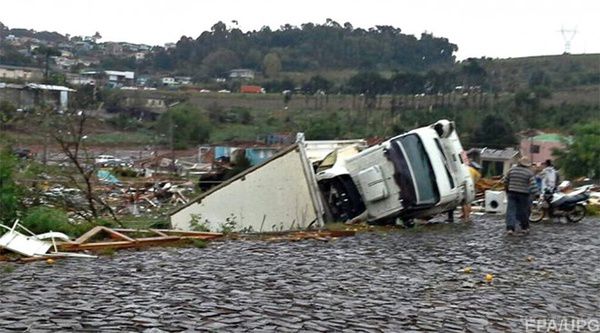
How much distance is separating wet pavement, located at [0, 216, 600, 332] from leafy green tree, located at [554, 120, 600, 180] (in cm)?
3272

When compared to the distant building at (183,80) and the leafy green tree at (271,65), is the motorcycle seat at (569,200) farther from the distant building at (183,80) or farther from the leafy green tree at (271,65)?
the leafy green tree at (271,65)

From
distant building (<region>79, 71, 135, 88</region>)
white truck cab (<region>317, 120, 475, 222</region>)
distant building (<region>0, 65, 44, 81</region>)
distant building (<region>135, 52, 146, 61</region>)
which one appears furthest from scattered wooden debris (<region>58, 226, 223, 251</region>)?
distant building (<region>135, 52, 146, 61</region>)

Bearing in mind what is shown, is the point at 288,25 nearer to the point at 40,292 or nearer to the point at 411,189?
the point at 411,189

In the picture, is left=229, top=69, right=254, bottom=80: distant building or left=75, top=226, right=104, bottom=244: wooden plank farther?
left=229, top=69, right=254, bottom=80: distant building

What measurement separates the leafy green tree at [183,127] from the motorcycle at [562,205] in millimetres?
36352

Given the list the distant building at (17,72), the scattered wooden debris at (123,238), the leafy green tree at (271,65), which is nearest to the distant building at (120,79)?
the distant building at (17,72)

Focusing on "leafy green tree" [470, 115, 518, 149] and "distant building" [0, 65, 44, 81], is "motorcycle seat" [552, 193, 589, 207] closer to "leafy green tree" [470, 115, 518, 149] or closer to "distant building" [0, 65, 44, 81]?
"leafy green tree" [470, 115, 518, 149]

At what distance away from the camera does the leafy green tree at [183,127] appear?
179ft

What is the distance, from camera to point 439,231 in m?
15.9

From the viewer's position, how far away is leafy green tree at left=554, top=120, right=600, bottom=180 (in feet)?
147

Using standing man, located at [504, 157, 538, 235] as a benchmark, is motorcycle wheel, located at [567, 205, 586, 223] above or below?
below

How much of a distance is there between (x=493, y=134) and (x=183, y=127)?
1813cm

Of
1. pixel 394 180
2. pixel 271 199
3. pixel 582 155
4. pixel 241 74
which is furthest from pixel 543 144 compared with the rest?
pixel 241 74

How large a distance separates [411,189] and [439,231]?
0.87 meters
